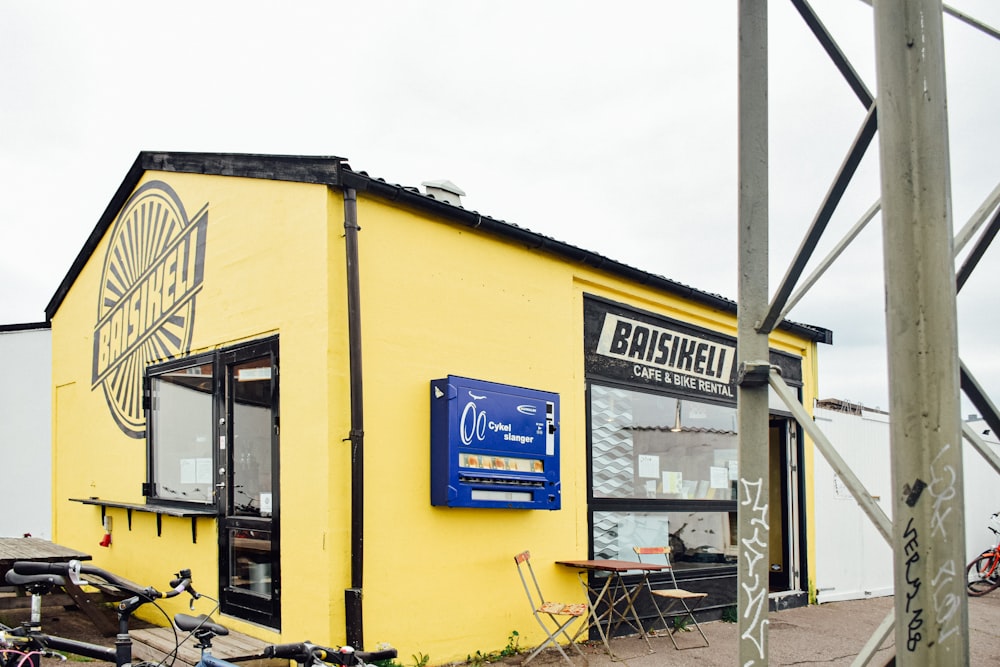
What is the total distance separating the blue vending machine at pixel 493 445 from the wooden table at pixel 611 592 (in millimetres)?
631

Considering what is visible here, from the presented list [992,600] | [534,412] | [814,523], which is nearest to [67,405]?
[534,412]

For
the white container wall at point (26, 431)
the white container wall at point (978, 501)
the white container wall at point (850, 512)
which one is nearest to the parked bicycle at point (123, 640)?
the white container wall at point (26, 431)

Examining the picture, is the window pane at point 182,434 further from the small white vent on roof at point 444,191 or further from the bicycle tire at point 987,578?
the bicycle tire at point 987,578

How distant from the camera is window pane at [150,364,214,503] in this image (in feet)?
24.7

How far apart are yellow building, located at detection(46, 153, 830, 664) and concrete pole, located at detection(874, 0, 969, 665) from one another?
380 cm

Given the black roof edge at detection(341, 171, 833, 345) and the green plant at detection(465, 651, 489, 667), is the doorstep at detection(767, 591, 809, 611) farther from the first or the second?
the green plant at detection(465, 651, 489, 667)

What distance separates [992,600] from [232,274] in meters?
11.3

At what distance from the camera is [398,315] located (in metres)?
6.59

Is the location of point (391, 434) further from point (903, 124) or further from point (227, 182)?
point (903, 124)

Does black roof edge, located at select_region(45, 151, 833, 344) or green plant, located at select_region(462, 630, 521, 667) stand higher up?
black roof edge, located at select_region(45, 151, 833, 344)

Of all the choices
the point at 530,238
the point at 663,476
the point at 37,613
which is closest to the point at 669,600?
the point at 663,476

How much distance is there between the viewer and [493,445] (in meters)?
6.89

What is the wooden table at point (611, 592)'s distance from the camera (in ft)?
24.1

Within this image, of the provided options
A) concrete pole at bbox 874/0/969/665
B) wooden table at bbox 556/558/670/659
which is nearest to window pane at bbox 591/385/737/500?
wooden table at bbox 556/558/670/659
